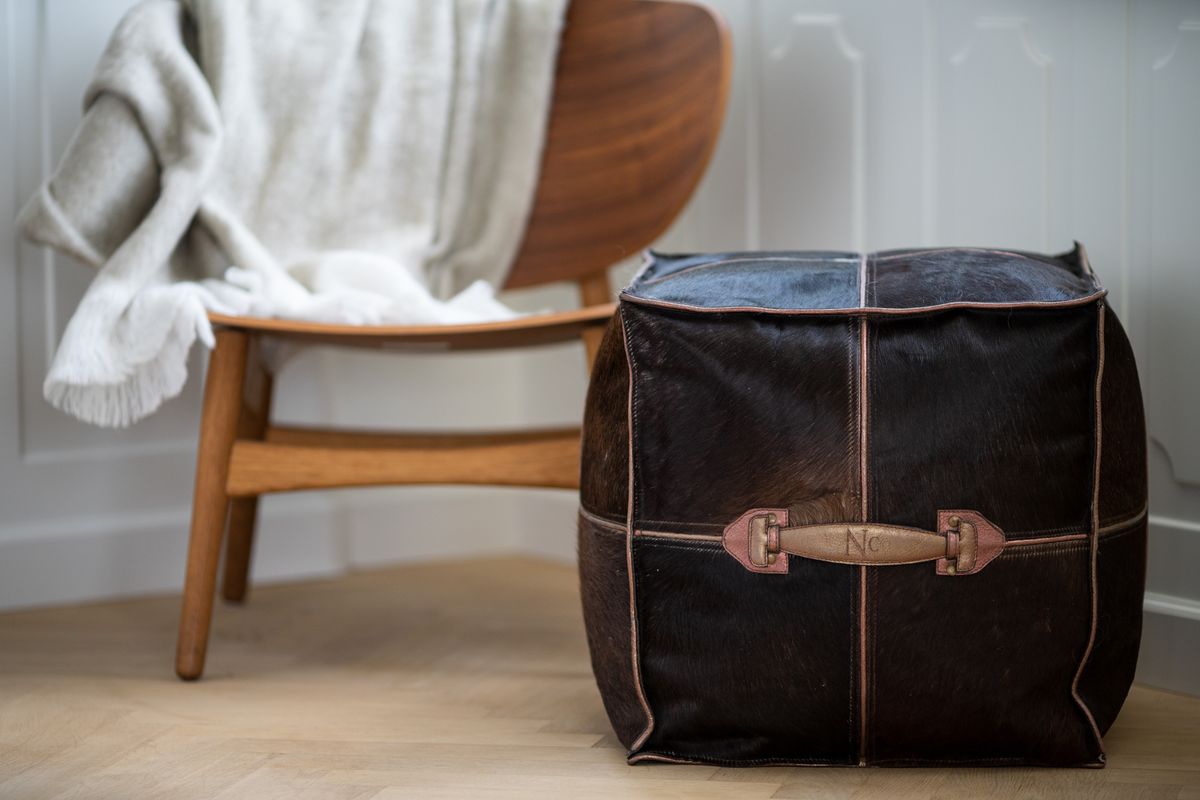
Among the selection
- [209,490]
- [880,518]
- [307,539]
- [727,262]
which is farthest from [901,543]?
[307,539]

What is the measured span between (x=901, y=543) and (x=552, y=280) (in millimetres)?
753

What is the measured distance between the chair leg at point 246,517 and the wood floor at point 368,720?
40 mm

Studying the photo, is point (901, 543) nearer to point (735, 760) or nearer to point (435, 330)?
point (735, 760)

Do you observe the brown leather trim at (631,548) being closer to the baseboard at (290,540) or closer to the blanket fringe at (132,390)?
the blanket fringe at (132,390)

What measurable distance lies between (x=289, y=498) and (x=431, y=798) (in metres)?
0.93

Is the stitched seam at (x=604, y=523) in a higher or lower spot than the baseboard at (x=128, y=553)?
higher

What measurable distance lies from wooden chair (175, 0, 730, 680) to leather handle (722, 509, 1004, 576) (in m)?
0.36

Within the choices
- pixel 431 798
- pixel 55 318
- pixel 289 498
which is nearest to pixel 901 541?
pixel 431 798

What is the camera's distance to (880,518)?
2.87 feet

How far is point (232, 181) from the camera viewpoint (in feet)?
4.54

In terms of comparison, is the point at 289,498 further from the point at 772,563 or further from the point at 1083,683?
the point at 1083,683

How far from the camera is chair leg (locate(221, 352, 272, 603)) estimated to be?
147 cm

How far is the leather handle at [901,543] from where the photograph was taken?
2.85 ft

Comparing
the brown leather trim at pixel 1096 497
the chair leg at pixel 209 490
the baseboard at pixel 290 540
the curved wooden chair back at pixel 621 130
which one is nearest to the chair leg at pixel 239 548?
the baseboard at pixel 290 540
